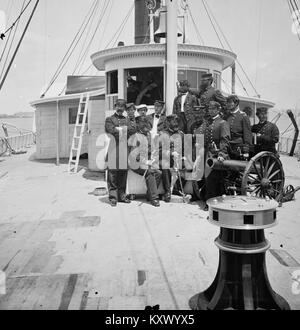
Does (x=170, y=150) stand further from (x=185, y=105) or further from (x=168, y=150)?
(x=185, y=105)

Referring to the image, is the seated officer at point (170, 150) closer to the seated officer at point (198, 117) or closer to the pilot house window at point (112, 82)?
the seated officer at point (198, 117)

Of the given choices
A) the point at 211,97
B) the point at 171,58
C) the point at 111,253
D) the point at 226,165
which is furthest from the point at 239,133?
the point at 111,253

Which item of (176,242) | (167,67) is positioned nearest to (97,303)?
(176,242)

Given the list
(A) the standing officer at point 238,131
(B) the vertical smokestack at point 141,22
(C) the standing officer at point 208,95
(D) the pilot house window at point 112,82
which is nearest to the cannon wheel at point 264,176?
(A) the standing officer at point 238,131

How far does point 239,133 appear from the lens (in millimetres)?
6211

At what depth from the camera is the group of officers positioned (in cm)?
613

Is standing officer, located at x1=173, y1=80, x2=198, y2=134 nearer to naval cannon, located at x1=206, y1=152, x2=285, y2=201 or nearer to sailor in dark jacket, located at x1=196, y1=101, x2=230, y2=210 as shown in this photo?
sailor in dark jacket, located at x1=196, y1=101, x2=230, y2=210

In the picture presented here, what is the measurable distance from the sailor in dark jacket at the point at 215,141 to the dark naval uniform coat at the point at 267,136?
Answer: 0.93 meters

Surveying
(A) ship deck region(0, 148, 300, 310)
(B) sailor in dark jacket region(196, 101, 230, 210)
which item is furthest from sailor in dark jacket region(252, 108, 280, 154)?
(A) ship deck region(0, 148, 300, 310)

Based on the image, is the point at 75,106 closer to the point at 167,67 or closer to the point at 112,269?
the point at 167,67

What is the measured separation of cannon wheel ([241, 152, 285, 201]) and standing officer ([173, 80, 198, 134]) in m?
1.75

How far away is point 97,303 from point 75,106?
11.4 meters

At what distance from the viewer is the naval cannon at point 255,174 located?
556 cm
